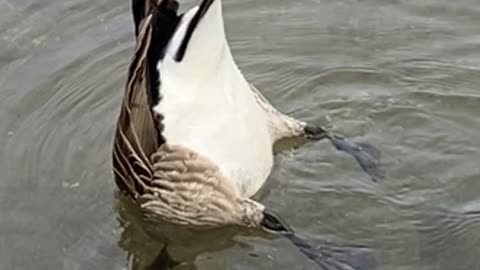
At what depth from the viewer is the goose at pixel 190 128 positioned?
4941 mm

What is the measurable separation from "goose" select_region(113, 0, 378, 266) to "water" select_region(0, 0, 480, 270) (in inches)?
7.8

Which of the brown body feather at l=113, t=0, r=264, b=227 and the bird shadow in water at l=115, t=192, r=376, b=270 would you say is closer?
the brown body feather at l=113, t=0, r=264, b=227

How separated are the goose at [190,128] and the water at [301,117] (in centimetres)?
20

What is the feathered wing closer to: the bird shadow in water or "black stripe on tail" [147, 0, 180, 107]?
"black stripe on tail" [147, 0, 180, 107]

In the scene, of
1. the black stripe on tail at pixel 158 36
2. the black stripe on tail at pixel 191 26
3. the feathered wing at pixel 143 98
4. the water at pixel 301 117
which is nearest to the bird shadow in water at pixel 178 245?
the water at pixel 301 117

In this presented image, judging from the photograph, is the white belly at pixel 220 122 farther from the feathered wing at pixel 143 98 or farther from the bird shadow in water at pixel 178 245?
the bird shadow in water at pixel 178 245

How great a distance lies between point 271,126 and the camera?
18.4ft

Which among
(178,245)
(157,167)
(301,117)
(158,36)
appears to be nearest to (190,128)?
(157,167)

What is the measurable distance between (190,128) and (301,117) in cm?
102

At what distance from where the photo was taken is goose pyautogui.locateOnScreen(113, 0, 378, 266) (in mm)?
4941

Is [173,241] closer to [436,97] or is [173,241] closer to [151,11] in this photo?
[151,11]

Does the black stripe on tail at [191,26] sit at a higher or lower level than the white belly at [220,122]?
higher

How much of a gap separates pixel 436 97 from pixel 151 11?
1.68 meters

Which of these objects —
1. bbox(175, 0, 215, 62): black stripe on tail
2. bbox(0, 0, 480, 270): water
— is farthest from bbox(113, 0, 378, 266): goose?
bbox(0, 0, 480, 270): water
